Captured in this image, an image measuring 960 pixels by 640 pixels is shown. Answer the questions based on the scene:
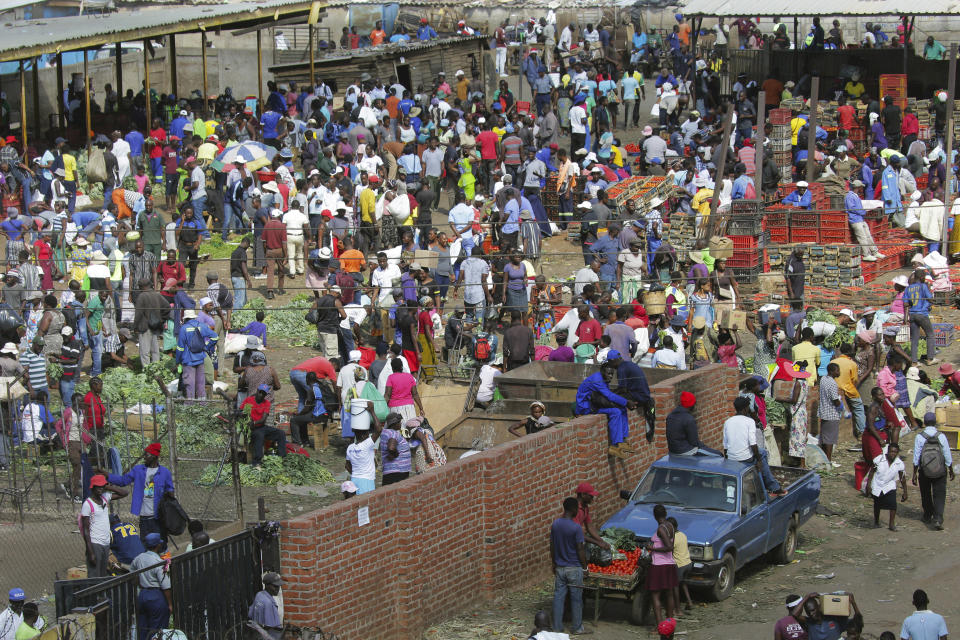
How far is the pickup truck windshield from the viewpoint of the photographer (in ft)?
51.2

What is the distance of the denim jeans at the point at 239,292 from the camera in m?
24.3

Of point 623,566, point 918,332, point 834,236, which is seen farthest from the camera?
point 834,236

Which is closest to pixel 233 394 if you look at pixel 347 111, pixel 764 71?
pixel 347 111

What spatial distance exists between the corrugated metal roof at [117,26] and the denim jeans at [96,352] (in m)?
10.0

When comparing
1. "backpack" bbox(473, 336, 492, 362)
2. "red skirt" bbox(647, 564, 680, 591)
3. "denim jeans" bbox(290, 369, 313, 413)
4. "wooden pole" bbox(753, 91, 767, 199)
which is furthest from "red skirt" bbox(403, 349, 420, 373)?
"wooden pole" bbox(753, 91, 767, 199)

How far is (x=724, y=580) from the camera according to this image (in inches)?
599

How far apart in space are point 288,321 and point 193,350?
4.48 meters

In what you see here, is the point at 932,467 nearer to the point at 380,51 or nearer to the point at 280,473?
the point at 280,473

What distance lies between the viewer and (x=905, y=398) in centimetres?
A: 2092

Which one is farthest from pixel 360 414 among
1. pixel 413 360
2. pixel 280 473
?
pixel 413 360

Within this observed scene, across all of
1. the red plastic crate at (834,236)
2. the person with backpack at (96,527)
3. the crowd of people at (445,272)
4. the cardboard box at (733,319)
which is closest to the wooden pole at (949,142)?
the crowd of people at (445,272)

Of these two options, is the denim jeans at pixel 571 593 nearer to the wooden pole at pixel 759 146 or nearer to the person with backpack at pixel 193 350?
the person with backpack at pixel 193 350

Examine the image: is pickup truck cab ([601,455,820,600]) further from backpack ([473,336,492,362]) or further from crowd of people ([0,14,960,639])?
backpack ([473,336,492,362])

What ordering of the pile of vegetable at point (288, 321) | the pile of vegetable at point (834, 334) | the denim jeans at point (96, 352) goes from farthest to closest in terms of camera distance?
the pile of vegetable at point (288, 321) < the pile of vegetable at point (834, 334) < the denim jeans at point (96, 352)
